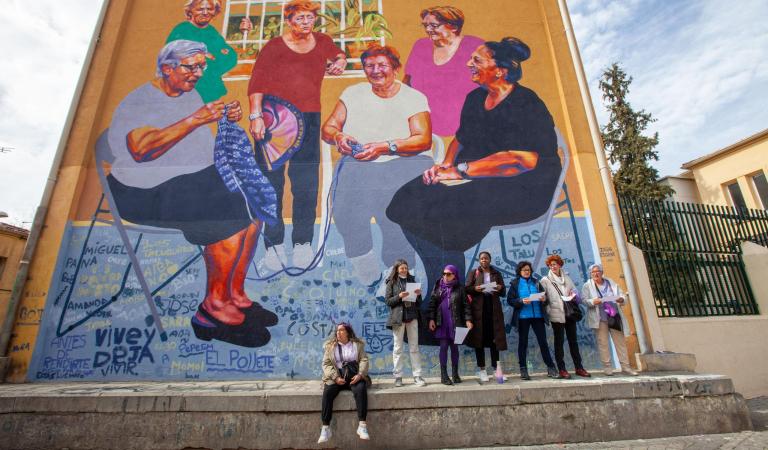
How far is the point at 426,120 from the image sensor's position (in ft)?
25.9

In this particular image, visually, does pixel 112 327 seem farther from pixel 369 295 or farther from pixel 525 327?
pixel 525 327

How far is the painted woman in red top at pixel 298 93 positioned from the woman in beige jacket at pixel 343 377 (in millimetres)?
2184

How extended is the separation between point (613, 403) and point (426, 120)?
5.81m

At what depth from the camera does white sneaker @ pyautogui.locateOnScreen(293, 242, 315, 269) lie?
7.00 m

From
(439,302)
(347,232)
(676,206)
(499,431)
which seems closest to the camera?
(499,431)

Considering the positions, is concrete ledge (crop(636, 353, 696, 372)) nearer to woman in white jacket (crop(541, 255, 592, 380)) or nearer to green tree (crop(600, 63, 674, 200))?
woman in white jacket (crop(541, 255, 592, 380))

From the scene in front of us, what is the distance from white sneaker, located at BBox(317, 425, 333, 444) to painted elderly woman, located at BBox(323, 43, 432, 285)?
9.19 feet

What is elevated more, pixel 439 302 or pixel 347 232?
pixel 347 232

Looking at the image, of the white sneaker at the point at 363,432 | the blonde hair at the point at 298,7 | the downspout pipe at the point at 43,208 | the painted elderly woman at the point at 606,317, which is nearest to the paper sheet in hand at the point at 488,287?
the painted elderly woman at the point at 606,317

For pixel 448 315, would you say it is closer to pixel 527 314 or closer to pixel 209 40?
pixel 527 314

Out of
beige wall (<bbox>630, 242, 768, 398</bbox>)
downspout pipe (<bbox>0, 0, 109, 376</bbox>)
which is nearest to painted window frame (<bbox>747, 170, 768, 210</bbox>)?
beige wall (<bbox>630, 242, 768, 398</bbox>)

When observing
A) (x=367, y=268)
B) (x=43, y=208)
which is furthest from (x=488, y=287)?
(x=43, y=208)

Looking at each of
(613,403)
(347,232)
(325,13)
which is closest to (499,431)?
(613,403)

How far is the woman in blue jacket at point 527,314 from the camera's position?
18.6 feet
